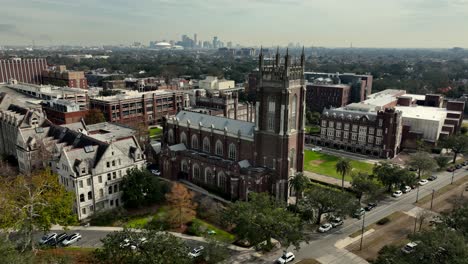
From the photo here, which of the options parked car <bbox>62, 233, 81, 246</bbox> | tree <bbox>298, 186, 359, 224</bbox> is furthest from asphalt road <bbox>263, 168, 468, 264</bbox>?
parked car <bbox>62, 233, 81, 246</bbox>

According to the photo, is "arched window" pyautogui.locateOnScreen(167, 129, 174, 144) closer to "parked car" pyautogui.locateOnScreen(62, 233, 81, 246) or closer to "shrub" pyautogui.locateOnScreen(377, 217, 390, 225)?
"parked car" pyautogui.locateOnScreen(62, 233, 81, 246)

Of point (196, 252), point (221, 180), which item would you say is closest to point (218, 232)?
point (196, 252)

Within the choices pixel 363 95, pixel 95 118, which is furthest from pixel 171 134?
pixel 363 95

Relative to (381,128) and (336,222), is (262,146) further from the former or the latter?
(381,128)

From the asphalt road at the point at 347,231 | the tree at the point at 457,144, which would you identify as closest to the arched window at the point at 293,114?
the asphalt road at the point at 347,231

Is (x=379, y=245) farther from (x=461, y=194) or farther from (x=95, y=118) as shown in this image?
(x=95, y=118)

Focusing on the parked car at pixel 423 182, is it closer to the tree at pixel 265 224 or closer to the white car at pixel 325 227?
the white car at pixel 325 227
